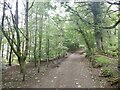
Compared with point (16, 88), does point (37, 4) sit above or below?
above

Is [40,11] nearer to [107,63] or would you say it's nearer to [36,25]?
[36,25]

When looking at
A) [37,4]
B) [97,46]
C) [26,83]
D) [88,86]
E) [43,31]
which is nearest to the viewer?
[88,86]

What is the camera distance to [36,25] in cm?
1811

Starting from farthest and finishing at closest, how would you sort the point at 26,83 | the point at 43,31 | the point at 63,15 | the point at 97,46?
the point at 97,46, the point at 63,15, the point at 43,31, the point at 26,83

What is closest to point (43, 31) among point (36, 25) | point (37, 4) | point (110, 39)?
point (36, 25)

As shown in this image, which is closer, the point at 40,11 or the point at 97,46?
the point at 40,11

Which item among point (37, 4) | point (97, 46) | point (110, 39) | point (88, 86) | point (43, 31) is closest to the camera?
point (88, 86)

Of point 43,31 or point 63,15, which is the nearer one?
point 43,31

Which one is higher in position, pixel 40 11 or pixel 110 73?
pixel 40 11

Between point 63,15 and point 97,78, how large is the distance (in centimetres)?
1193

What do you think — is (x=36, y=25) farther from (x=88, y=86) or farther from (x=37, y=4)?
(x=88, y=86)

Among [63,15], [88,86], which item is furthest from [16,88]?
[63,15]

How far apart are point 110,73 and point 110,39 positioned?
17832 mm

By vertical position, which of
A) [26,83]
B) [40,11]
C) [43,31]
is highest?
[40,11]
